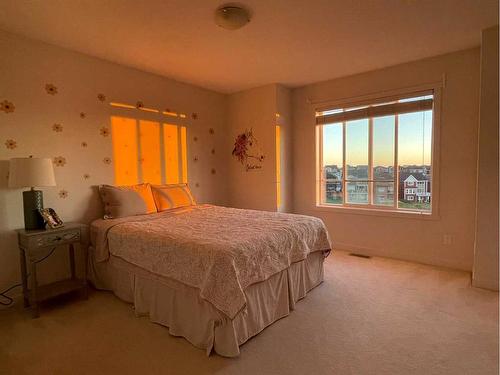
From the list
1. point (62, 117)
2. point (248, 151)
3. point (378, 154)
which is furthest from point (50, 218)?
point (378, 154)

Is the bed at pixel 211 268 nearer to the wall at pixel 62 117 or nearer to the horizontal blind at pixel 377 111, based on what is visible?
the wall at pixel 62 117

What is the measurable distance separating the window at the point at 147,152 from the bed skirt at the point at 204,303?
3.98 ft

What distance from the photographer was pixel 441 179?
10.7 ft

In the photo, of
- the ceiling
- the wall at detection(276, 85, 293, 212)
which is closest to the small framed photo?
the ceiling

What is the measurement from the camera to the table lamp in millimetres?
2285

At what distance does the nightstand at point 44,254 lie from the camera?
227 cm

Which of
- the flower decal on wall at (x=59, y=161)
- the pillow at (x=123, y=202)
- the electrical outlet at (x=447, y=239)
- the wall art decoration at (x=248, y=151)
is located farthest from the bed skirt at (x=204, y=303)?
the wall art decoration at (x=248, y=151)

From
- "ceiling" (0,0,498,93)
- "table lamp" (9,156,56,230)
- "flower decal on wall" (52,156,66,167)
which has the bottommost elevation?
"table lamp" (9,156,56,230)

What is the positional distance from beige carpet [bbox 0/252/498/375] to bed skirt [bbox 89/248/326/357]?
7 centimetres

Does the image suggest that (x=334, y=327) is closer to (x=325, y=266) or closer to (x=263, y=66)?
(x=325, y=266)

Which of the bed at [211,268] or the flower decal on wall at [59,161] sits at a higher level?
the flower decal on wall at [59,161]

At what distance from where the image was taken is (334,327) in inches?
82.7

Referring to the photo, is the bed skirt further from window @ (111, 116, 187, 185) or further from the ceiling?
the ceiling

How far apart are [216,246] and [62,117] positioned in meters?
2.22
